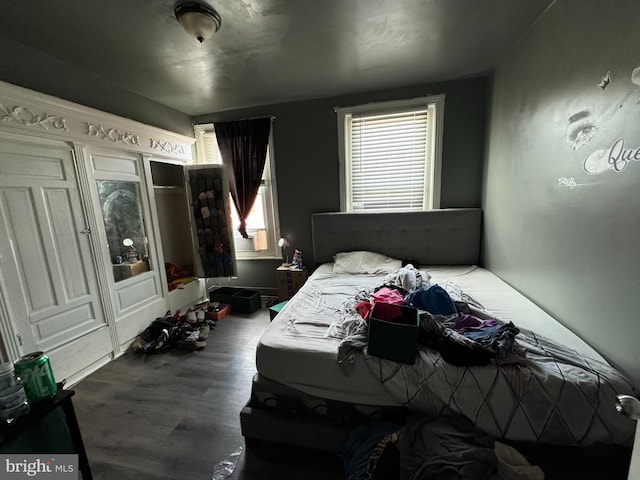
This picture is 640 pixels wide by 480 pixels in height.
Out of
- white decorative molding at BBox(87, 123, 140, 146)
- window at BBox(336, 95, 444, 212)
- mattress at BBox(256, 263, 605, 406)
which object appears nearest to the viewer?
mattress at BBox(256, 263, 605, 406)

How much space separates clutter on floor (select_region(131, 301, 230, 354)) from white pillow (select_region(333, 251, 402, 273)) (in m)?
1.56

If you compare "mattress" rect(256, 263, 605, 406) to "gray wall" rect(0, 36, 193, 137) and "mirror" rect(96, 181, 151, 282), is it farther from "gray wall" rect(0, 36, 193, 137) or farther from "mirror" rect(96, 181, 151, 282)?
"gray wall" rect(0, 36, 193, 137)

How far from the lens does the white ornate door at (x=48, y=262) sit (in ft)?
5.87

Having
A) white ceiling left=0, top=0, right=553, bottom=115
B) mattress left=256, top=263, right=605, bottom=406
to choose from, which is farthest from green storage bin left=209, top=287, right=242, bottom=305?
white ceiling left=0, top=0, right=553, bottom=115

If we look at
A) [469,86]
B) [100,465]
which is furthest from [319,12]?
[100,465]

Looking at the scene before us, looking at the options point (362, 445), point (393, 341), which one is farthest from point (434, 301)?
point (362, 445)

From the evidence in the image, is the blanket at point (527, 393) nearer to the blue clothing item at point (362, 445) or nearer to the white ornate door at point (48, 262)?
the blue clothing item at point (362, 445)

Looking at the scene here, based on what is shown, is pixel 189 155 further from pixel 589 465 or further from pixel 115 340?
pixel 589 465

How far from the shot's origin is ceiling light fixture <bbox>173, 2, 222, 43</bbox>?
156cm

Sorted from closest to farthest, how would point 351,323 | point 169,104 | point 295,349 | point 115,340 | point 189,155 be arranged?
point 295,349 → point 351,323 → point 115,340 → point 169,104 → point 189,155

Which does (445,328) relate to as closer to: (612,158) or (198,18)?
(612,158)

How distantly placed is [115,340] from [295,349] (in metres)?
2.10

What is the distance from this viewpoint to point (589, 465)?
3.73 feet

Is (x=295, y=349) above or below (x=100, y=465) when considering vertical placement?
above
